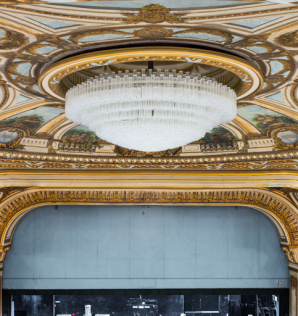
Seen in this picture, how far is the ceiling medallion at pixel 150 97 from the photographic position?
4.33 meters

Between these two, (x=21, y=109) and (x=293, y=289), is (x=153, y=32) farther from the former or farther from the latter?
(x=293, y=289)

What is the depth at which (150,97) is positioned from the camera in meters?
4.30

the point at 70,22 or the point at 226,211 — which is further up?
the point at 70,22

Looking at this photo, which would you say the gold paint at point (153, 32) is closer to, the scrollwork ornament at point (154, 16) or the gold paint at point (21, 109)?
the scrollwork ornament at point (154, 16)

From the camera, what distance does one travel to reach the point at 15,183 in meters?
10.6

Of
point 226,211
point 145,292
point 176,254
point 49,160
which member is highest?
point 49,160

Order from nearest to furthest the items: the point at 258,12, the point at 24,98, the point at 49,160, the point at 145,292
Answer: the point at 258,12, the point at 24,98, the point at 49,160, the point at 145,292

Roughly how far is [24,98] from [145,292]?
823 centimetres

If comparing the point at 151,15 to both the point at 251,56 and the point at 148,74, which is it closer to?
the point at 148,74

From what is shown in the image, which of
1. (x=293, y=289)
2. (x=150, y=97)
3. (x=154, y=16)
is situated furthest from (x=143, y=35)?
(x=293, y=289)

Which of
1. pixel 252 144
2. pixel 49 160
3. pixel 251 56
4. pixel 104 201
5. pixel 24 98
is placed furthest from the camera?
pixel 104 201

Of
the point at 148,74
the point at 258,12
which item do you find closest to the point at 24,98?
the point at 148,74

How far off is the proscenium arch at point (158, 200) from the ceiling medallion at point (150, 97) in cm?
703

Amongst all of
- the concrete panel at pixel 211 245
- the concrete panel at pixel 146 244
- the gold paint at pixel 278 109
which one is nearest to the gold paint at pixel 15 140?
the gold paint at pixel 278 109
